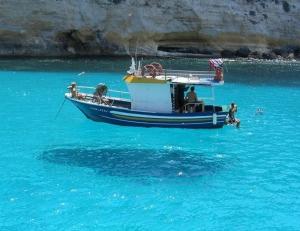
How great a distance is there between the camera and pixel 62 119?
27.4m

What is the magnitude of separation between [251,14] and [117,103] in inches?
1634

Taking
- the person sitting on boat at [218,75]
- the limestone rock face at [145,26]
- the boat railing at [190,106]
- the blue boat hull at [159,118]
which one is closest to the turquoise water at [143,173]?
the blue boat hull at [159,118]

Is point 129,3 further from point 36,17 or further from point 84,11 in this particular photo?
point 36,17

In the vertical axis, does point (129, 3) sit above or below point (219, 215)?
above

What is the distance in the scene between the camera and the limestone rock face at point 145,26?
55031mm

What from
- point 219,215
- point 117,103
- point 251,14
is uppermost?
point 251,14

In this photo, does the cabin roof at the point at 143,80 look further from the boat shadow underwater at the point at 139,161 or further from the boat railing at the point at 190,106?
the boat shadow underwater at the point at 139,161

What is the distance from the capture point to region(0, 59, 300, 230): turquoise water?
48.3ft

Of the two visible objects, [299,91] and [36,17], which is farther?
[36,17]

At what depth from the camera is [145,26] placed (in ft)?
195

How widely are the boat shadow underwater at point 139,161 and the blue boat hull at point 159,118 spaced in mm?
2191

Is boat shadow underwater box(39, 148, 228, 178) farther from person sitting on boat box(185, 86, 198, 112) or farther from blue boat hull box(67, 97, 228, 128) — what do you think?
person sitting on boat box(185, 86, 198, 112)

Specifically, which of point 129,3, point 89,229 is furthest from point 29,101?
point 129,3

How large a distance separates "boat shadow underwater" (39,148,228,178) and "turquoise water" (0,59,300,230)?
38 millimetres
